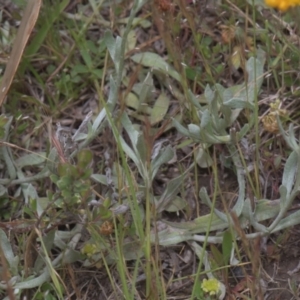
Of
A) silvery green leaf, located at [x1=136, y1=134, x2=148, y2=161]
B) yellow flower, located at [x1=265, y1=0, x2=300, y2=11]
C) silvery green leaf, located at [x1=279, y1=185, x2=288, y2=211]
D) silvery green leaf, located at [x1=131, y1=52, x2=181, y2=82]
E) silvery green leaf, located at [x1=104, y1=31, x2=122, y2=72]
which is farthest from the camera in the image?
silvery green leaf, located at [x1=131, y1=52, x2=181, y2=82]

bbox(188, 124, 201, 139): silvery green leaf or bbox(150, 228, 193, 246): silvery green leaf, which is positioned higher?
bbox(188, 124, 201, 139): silvery green leaf

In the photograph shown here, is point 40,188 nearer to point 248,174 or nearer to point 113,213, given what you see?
point 113,213

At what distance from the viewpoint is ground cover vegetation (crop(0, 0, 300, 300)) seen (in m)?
1.53

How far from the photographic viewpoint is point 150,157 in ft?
5.18

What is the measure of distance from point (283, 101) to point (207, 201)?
18.9 inches

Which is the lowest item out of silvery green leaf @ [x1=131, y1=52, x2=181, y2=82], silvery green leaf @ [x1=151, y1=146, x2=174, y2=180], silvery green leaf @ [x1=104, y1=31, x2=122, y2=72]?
silvery green leaf @ [x1=151, y1=146, x2=174, y2=180]

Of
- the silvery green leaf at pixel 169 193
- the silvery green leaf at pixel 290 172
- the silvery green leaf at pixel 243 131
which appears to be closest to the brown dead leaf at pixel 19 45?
the silvery green leaf at pixel 169 193

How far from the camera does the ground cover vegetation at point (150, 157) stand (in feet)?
5.03

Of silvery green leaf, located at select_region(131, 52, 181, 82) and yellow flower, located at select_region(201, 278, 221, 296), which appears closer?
yellow flower, located at select_region(201, 278, 221, 296)

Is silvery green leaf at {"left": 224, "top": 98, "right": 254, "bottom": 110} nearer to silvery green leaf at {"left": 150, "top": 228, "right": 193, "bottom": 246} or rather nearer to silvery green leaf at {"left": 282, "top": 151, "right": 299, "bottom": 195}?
silvery green leaf at {"left": 282, "top": 151, "right": 299, "bottom": 195}

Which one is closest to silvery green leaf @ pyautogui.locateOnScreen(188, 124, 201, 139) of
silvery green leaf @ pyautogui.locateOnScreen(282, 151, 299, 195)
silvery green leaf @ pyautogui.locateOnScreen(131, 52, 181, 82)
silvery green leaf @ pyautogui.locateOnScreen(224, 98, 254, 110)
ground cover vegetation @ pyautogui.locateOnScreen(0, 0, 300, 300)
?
ground cover vegetation @ pyautogui.locateOnScreen(0, 0, 300, 300)

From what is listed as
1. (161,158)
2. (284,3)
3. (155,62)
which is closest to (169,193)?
(161,158)

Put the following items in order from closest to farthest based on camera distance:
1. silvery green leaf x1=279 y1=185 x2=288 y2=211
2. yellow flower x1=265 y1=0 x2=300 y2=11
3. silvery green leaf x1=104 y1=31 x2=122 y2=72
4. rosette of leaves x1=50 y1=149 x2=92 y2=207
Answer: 1. yellow flower x1=265 y1=0 x2=300 y2=11
2. rosette of leaves x1=50 y1=149 x2=92 y2=207
3. silvery green leaf x1=279 y1=185 x2=288 y2=211
4. silvery green leaf x1=104 y1=31 x2=122 y2=72

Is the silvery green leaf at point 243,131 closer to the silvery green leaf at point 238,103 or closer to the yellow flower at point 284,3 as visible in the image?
the silvery green leaf at point 238,103
